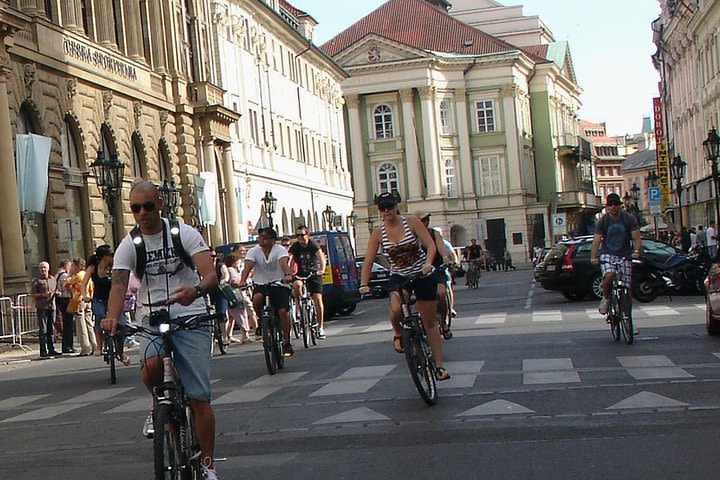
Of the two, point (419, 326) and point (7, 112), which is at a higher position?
point (7, 112)

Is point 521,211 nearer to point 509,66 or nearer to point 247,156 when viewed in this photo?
point 509,66

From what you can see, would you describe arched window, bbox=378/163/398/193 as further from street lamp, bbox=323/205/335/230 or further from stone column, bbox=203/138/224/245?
stone column, bbox=203/138/224/245

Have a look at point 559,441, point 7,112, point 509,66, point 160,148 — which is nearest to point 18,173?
point 7,112

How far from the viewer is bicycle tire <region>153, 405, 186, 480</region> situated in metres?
7.21

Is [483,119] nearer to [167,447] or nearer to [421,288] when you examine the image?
[421,288]

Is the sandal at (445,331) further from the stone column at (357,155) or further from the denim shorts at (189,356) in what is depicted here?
the stone column at (357,155)

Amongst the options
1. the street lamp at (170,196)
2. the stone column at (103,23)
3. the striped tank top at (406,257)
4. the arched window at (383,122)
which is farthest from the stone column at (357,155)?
the striped tank top at (406,257)

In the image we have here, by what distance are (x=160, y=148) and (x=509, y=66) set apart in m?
61.5

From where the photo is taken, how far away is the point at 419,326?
1234cm

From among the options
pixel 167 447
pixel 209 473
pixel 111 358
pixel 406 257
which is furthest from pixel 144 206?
pixel 111 358

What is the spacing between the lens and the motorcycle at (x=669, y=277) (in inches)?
1164

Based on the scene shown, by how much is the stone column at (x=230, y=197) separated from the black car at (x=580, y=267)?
839 inches

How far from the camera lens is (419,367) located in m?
12.0

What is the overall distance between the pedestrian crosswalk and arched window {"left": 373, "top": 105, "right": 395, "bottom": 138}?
8626 cm
